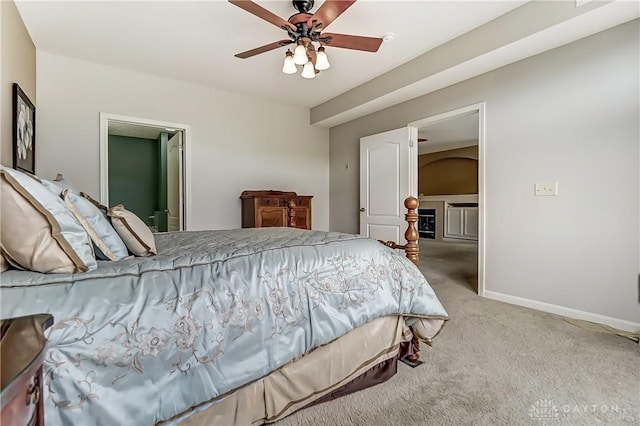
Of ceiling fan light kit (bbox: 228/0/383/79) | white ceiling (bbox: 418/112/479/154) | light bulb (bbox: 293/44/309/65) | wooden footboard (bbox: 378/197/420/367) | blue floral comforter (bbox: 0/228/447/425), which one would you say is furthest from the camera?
white ceiling (bbox: 418/112/479/154)

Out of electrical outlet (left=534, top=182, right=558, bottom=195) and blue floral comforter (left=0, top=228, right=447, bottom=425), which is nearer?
blue floral comforter (left=0, top=228, right=447, bottom=425)

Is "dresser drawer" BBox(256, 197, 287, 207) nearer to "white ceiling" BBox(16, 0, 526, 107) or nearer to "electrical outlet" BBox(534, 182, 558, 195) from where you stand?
"white ceiling" BBox(16, 0, 526, 107)

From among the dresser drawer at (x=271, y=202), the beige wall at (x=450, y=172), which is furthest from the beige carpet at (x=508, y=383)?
the beige wall at (x=450, y=172)

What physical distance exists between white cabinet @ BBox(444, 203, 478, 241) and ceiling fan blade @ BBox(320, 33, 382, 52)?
5792mm

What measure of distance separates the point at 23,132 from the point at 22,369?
308 centimetres

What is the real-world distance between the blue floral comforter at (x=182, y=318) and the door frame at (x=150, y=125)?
2.58 m

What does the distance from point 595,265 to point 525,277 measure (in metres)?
0.55

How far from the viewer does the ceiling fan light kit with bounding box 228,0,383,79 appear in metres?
2.02

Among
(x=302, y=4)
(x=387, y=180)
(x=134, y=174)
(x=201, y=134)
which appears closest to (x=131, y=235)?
(x=302, y=4)

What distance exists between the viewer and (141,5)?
244cm

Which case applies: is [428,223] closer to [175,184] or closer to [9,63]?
[175,184]

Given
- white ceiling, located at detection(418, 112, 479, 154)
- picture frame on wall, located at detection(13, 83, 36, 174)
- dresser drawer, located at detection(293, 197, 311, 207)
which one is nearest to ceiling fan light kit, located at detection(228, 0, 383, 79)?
picture frame on wall, located at detection(13, 83, 36, 174)

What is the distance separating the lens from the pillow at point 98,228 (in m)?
1.23

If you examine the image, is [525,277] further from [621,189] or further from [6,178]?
[6,178]
